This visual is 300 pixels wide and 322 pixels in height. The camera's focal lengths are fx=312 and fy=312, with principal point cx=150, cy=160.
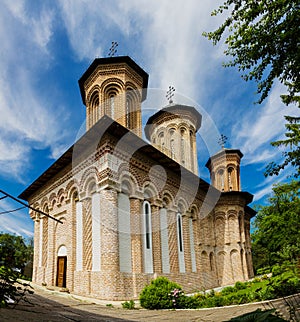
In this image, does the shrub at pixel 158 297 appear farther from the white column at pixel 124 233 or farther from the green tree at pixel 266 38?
the green tree at pixel 266 38

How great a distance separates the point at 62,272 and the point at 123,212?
4.40 meters

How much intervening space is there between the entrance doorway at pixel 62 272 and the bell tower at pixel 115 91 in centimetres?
697

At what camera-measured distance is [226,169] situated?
25.3 m

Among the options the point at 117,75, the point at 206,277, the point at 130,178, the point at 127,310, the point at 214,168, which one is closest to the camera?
the point at 127,310

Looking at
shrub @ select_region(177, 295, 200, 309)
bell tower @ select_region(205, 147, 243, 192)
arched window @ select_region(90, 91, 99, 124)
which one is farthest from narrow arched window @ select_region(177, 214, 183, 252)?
bell tower @ select_region(205, 147, 243, 192)

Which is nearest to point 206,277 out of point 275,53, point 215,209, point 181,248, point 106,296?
point 181,248

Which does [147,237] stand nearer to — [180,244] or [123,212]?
[123,212]

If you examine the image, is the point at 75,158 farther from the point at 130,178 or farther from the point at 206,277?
the point at 206,277

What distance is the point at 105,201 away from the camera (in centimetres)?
1180

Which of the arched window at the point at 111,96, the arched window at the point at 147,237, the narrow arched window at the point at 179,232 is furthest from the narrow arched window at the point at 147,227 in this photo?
the arched window at the point at 111,96

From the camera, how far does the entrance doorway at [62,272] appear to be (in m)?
13.8

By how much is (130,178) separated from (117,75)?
19.5 ft

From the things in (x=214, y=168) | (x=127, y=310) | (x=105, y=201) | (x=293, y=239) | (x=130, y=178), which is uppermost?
(x=214, y=168)

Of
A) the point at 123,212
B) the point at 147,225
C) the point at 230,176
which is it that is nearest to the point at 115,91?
the point at 123,212
